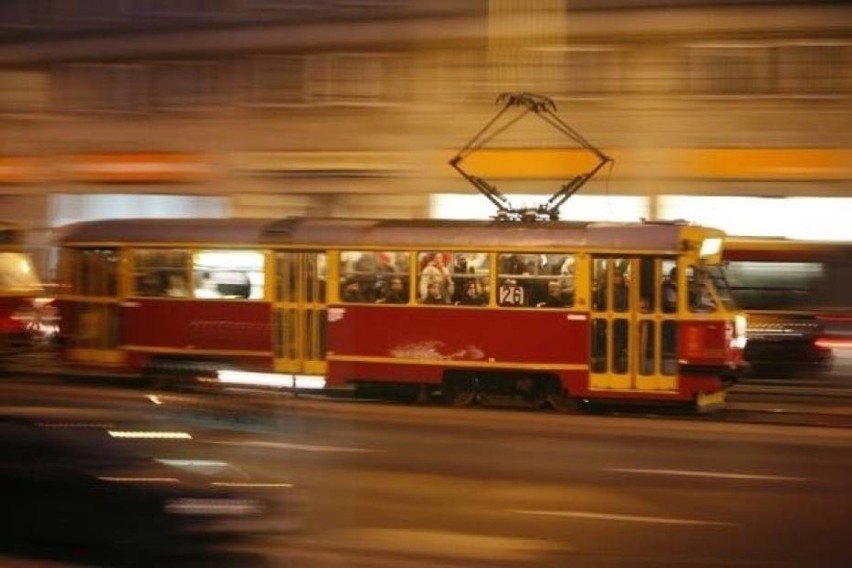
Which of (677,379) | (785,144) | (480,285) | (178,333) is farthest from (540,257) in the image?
(785,144)

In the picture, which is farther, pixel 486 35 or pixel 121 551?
pixel 486 35

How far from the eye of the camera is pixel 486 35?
101ft

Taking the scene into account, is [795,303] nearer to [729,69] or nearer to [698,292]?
[698,292]

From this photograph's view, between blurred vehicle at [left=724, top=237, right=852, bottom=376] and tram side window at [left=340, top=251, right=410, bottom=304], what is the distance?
6712mm

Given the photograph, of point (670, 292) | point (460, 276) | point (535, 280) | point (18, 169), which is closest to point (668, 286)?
point (670, 292)

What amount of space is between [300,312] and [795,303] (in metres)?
8.62

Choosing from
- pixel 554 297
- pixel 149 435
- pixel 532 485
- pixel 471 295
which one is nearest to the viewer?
pixel 149 435

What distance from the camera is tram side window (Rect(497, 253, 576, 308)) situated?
19.4 metres

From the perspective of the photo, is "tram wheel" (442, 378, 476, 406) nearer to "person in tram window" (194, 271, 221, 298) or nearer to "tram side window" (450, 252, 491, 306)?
"tram side window" (450, 252, 491, 306)

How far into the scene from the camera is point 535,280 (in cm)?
1955

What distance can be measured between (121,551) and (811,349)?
1746cm

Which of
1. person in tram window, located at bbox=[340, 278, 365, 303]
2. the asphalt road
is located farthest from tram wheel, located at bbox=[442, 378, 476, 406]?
person in tram window, located at bbox=[340, 278, 365, 303]

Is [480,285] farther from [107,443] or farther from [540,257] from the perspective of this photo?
[107,443]

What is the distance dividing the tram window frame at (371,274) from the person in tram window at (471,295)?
0.83m
